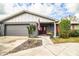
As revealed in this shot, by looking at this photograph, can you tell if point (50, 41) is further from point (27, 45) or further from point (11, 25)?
point (11, 25)

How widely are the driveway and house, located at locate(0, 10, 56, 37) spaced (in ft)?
1.04

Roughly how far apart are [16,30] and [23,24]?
0.40 meters

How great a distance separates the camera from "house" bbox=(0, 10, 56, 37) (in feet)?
25.0

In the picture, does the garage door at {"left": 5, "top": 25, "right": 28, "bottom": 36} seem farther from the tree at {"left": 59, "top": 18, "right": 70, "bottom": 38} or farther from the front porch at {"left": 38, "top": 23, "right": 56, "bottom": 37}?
the tree at {"left": 59, "top": 18, "right": 70, "bottom": 38}

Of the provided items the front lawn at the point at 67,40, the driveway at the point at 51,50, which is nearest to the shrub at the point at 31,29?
the driveway at the point at 51,50

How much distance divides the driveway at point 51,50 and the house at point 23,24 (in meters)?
0.32

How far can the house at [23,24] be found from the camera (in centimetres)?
762

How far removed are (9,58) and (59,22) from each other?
177 centimetres

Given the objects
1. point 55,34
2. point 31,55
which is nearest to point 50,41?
point 55,34

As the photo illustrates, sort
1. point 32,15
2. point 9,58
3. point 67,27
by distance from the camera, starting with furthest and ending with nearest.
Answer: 1. point 32,15
2. point 67,27
3. point 9,58

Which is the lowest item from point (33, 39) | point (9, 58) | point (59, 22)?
point (9, 58)

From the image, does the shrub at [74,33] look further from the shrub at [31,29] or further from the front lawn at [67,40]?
the shrub at [31,29]

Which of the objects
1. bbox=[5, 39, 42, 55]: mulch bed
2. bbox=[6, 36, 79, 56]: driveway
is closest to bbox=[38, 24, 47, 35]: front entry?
bbox=[6, 36, 79, 56]: driveway

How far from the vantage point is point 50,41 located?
759cm
